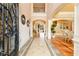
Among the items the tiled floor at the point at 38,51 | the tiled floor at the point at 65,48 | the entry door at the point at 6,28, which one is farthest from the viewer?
the tiled floor at the point at 65,48

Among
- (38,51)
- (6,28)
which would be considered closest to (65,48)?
(38,51)

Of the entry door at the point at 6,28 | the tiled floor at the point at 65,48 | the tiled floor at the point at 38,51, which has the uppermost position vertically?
the entry door at the point at 6,28

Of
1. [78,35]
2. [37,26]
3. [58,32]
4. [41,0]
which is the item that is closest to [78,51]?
[78,35]

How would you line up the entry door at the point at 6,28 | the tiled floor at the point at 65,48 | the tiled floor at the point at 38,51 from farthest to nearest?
1. the tiled floor at the point at 65,48
2. the tiled floor at the point at 38,51
3. the entry door at the point at 6,28

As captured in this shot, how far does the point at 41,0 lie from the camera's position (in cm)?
204

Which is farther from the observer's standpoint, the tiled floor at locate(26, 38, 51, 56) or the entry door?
the tiled floor at locate(26, 38, 51, 56)

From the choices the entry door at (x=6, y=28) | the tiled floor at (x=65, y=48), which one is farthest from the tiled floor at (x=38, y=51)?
the entry door at (x=6, y=28)

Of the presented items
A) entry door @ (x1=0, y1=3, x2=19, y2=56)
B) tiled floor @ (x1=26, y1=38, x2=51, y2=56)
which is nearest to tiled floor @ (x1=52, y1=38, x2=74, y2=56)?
tiled floor @ (x1=26, y1=38, x2=51, y2=56)

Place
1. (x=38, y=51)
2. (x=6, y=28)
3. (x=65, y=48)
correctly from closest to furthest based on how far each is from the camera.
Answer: (x=6, y=28) < (x=38, y=51) < (x=65, y=48)

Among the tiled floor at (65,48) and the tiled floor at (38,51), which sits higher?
the tiled floor at (38,51)

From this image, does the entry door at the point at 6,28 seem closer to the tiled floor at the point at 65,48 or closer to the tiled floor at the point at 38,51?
the tiled floor at the point at 38,51

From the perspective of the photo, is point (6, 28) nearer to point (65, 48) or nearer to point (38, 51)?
point (38, 51)

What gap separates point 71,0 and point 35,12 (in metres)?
12.2

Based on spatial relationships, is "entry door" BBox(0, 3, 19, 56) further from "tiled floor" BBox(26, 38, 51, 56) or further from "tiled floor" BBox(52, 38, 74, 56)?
"tiled floor" BBox(52, 38, 74, 56)
